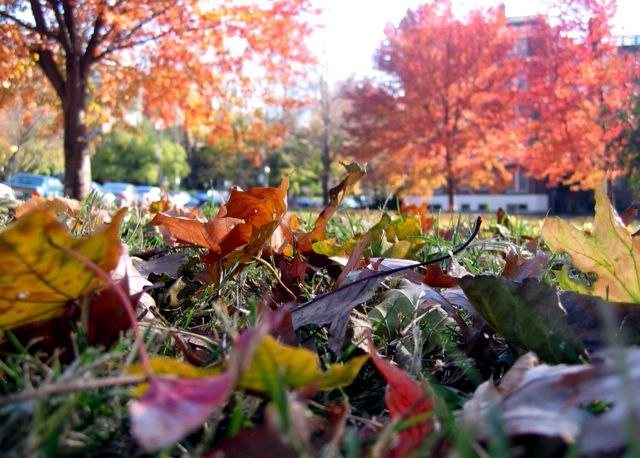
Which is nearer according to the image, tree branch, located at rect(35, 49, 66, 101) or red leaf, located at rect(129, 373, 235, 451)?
red leaf, located at rect(129, 373, 235, 451)

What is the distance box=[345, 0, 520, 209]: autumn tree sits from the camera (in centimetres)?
1675

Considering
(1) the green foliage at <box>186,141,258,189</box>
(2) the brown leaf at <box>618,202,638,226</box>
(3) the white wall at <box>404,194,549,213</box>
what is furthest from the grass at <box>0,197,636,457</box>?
(1) the green foliage at <box>186,141,258,189</box>

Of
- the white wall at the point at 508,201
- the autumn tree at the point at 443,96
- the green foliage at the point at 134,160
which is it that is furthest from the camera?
the green foliage at the point at 134,160

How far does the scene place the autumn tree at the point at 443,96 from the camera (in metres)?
16.8

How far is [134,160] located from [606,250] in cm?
4386

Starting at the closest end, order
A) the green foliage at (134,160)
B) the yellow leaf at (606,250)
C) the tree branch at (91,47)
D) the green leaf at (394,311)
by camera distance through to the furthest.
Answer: the yellow leaf at (606,250) < the green leaf at (394,311) < the tree branch at (91,47) < the green foliage at (134,160)

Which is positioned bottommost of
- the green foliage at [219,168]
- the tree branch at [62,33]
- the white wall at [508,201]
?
the white wall at [508,201]

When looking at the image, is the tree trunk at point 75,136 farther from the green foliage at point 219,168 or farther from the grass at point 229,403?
the green foliage at point 219,168

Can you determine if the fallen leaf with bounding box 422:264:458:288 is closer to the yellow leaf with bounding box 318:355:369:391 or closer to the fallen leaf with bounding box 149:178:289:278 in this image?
the fallen leaf with bounding box 149:178:289:278

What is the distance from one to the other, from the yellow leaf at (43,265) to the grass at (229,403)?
0.12ft

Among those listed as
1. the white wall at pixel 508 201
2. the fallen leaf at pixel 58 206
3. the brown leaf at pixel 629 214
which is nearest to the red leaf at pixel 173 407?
the fallen leaf at pixel 58 206

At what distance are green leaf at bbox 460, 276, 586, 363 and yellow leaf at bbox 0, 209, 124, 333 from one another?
44cm

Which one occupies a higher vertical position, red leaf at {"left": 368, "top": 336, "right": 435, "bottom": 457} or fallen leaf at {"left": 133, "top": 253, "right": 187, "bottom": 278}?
fallen leaf at {"left": 133, "top": 253, "right": 187, "bottom": 278}

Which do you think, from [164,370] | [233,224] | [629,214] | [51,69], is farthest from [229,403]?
[51,69]
